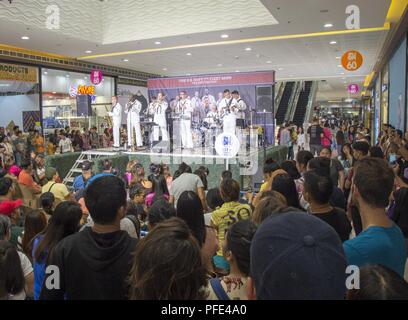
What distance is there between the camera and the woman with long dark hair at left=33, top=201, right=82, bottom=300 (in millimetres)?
2340

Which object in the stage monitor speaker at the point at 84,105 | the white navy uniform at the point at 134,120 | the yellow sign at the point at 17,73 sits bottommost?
the white navy uniform at the point at 134,120

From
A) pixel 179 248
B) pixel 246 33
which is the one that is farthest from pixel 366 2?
pixel 179 248

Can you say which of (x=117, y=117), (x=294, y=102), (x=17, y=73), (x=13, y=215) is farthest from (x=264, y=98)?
(x=294, y=102)

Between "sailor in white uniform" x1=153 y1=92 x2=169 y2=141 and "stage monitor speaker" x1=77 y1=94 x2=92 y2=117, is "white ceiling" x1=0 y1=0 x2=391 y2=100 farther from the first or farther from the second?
"sailor in white uniform" x1=153 y1=92 x2=169 y2=141

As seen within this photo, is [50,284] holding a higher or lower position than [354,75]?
lower

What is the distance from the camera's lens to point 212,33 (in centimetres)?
1146

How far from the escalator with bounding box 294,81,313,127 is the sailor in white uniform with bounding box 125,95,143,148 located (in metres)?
13.3

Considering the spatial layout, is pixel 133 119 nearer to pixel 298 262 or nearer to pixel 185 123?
pixel 185 123

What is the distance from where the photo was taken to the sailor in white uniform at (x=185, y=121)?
12.9 meters

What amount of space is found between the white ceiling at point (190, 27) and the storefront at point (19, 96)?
125 centimetres

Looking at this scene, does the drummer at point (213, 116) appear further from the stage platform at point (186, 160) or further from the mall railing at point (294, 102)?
the mall railing at point (294, 102)

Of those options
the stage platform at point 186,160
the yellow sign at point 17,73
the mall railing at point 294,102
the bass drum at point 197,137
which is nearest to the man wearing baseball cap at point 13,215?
the stage platform at point 186,160
